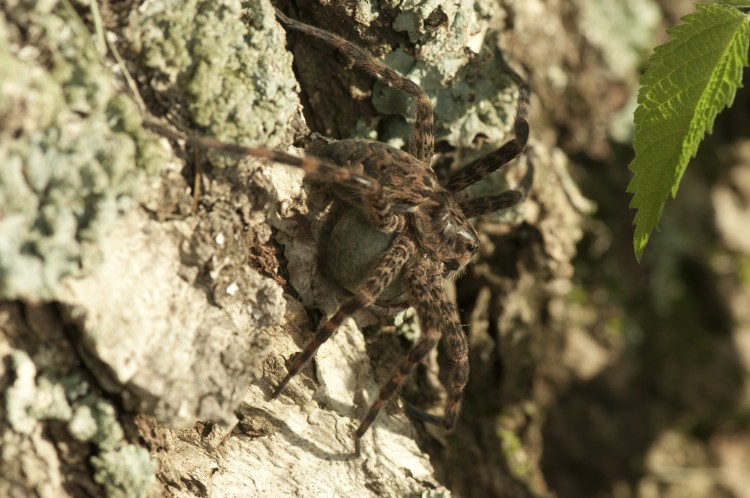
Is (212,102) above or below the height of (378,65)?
below

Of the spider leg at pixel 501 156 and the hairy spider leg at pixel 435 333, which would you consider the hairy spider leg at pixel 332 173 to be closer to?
the hairy spider leg at pixel 435 333

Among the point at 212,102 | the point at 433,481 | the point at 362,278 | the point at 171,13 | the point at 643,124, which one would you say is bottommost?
the point at 433,481

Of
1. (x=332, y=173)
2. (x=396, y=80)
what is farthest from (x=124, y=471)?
(x=396, y=80)

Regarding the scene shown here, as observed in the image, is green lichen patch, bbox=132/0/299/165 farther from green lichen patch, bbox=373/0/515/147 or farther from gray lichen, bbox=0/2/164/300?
green lichen patch, bbox=373/0/515/147

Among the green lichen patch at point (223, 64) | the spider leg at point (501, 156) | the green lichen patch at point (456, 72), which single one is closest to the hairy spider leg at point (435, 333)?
the spider leg at point (501, 156)

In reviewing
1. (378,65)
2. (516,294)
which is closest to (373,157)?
(378,65)

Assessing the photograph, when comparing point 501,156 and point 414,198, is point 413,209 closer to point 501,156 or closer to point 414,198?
point 414,198

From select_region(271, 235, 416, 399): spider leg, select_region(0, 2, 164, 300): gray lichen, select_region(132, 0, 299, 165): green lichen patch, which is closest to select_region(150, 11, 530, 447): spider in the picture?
select_region(271, 235, 416, 399): spider leg

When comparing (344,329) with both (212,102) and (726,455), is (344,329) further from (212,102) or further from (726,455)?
(726,455)
